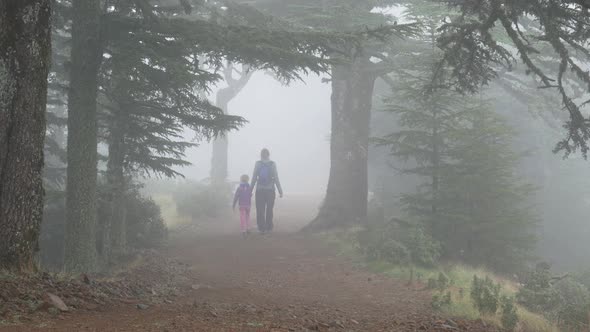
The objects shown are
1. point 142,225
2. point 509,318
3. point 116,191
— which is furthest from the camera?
point 142,225

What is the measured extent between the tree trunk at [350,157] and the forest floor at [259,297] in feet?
5.09

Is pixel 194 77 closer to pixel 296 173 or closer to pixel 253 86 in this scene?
pixel 296 173

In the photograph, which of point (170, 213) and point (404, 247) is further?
point (170, 213)

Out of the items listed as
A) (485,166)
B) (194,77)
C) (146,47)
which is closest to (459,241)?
(485,166)

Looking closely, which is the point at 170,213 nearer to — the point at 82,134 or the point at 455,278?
the point at 82,134

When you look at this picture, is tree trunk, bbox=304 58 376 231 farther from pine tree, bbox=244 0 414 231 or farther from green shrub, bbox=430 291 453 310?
green shrub, bbox=430 291 453 310

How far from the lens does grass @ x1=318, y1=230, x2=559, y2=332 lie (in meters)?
6.88

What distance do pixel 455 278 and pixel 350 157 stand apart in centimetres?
677

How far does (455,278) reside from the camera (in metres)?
9.59

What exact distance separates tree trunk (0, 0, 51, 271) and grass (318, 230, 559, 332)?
218 inches

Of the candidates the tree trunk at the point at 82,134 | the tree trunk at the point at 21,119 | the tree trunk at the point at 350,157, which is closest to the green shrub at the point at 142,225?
the tree trunk at the point at 82,134

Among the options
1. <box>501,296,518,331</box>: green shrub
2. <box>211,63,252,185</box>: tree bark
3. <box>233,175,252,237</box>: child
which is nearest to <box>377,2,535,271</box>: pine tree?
<box>233,175,252,237</box>: child

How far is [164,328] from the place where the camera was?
189 inches

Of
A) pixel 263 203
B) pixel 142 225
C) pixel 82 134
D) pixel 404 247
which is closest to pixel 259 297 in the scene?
pixel 404 247
